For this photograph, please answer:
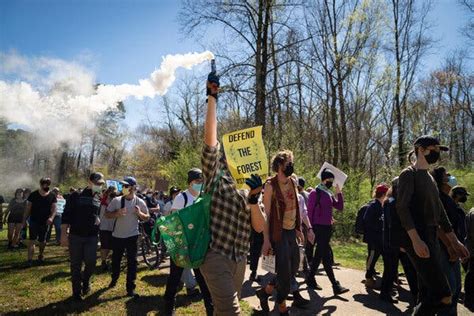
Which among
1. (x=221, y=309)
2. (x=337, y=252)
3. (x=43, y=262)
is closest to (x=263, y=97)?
(x=337, y=252)

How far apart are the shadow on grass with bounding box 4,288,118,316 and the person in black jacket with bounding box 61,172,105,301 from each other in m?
0.18

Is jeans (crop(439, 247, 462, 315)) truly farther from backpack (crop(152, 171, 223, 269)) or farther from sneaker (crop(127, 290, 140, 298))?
sneaker (crop(127, 290, 140, 298))

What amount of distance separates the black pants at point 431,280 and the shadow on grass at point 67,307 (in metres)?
5.00

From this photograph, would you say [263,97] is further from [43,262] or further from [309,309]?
[309,309]


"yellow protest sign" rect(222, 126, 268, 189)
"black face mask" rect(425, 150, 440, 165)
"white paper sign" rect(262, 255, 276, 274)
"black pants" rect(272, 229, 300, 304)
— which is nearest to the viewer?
"black face mask" rect(425, 150, 440, 165)

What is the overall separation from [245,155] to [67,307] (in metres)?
4.25

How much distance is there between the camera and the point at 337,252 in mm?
12477

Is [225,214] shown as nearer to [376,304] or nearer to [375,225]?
[376,304]

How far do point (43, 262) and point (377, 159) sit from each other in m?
25.7

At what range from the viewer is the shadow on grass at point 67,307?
19.7 feet

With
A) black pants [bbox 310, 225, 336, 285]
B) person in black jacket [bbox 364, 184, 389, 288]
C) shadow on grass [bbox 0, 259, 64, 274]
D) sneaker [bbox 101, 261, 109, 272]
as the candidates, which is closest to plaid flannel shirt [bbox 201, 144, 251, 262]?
black pants [bbox 310, 225, 336, 285]

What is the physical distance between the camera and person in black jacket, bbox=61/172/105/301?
6.48 metres

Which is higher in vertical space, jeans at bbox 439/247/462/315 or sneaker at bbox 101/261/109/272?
jeans at bbox 439/247/462/315

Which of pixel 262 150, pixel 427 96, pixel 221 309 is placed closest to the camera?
pixel 221 309
